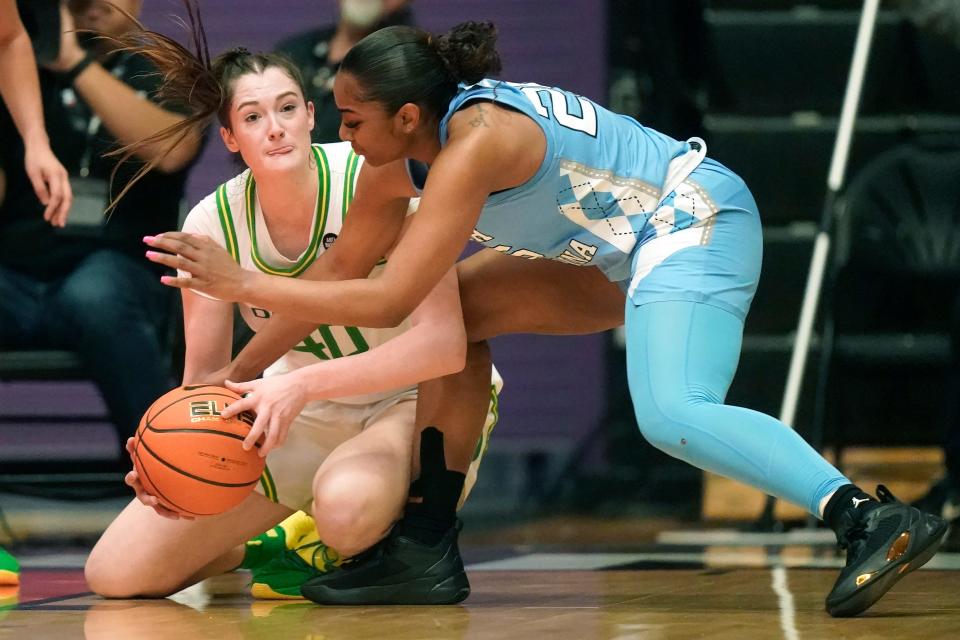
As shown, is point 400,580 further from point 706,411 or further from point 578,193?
point 578,193

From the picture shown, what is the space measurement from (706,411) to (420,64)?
2.96ft

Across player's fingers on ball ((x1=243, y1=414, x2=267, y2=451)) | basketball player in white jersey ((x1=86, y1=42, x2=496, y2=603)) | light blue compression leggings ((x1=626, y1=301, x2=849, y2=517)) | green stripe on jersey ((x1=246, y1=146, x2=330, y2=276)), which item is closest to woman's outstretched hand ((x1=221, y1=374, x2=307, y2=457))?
player's fingers on ball ((x1=243, y1=414, x2=267, y2=451))

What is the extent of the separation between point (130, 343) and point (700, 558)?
2015mm

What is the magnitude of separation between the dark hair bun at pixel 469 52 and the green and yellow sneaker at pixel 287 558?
4.05 feet

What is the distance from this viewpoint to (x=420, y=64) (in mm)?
3111

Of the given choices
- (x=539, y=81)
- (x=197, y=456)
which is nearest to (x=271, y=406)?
(x=197, y=456)

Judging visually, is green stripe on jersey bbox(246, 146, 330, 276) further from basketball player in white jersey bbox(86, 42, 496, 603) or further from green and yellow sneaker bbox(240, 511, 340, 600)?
green and yellow sneaker bbox(240, 511, 340, 600)

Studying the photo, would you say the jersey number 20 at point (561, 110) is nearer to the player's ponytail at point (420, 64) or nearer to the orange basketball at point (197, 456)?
the player's ponytail at point (420, 64)

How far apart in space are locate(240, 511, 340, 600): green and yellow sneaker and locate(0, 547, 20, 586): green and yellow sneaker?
0.63 m

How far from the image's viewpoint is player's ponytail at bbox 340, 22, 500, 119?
3.06 m

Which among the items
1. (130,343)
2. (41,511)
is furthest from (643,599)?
(41,511)

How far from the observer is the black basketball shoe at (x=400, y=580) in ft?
11.0

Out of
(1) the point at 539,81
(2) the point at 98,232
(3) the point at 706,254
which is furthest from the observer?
(1) the point at 539,81

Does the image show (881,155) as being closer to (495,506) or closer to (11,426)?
(495,506)
